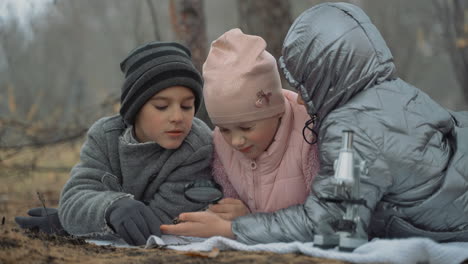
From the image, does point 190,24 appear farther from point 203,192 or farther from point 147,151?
point 203,192

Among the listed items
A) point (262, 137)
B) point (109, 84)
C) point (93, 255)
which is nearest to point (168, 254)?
point (93, 255)

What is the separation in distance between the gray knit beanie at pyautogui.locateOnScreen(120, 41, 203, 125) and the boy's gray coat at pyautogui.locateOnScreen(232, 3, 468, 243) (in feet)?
2.30

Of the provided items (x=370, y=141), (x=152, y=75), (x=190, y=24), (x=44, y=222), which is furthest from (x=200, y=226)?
(x=190, y=24)

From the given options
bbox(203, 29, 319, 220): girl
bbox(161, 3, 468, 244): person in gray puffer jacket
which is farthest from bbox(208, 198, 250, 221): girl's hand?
bbox(161, 3, 468, 244): person in gray puffer jacket

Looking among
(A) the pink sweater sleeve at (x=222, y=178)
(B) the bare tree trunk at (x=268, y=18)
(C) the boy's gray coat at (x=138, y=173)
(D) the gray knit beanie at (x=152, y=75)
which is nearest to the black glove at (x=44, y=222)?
(C) the boy's gray coat at (x=138, y=173)

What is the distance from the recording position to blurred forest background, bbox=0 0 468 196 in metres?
6.12

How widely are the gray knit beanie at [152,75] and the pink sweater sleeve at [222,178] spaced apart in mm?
378

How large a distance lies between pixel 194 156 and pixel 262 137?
0.53 metres

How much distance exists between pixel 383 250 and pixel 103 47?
23300mm

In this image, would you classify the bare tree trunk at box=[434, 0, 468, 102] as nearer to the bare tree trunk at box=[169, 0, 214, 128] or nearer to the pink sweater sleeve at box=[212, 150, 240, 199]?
the bare tree trunk at box=[169, 0, 214, 128]

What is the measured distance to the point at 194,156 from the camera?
3.67 metres

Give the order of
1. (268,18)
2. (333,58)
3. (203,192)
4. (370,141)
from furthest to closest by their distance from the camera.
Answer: (268,18) → (203,192) → (333,58) → (370,141)

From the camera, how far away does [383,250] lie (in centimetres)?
259

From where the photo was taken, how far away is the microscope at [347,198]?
103 inches
